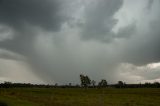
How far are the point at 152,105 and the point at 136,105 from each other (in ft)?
13.5

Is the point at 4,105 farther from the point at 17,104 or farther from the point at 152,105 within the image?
the point at 152,105

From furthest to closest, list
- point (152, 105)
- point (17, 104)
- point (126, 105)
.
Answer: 1. point (152, 105)
2. point (126, 105)
3. point (17, 104)

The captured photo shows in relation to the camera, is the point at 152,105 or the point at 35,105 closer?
the point at 35,105

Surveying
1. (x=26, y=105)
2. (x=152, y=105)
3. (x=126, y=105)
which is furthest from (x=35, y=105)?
(x=152, y=105)

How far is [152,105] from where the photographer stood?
5316 cm

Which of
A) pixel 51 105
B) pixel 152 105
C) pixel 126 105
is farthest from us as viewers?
pixel 152 105

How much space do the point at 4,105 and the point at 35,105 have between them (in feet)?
12.6

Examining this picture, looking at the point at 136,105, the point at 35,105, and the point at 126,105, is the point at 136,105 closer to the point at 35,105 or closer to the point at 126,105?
→ the point at 126,105

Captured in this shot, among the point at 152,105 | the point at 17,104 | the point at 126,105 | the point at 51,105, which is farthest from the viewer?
the point at 152,105

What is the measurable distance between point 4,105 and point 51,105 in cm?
597

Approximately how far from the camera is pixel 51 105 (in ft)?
139

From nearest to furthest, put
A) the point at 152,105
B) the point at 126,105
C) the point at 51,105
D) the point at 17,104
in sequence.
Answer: the point at 51,105, the point at 17,104, the point at 126,105, the point at 152,105

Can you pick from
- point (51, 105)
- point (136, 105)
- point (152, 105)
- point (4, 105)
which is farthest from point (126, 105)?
point (4, 105)

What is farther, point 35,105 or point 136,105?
point 136,105
